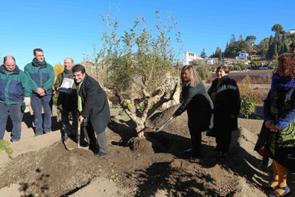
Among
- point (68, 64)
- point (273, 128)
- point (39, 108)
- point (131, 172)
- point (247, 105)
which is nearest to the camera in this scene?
point (273, 128)

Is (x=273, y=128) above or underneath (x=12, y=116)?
above

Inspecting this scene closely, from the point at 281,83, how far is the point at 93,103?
3036 mm

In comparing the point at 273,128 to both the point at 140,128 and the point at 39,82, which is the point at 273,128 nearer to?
the point at 140,128

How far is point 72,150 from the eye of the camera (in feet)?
14.0

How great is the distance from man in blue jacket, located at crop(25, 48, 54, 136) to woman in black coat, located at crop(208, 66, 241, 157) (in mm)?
4069

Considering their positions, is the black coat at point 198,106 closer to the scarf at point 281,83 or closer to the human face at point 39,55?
the scarf at point 281,83

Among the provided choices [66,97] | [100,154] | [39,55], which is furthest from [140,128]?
[39,55]

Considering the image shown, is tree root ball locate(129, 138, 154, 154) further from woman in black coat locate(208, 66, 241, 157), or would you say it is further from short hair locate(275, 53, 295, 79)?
short hair locate(275, 53, 295, 79)

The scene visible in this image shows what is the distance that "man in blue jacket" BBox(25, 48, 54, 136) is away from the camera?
5043mm

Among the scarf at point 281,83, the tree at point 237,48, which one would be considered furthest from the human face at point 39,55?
the tree at point 237,48

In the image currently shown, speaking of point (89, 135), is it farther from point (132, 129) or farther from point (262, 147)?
point (262, 147)

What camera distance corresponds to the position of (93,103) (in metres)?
3.91

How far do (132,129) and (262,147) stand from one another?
4038 mm

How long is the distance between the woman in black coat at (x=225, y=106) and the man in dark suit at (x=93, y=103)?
219cm
